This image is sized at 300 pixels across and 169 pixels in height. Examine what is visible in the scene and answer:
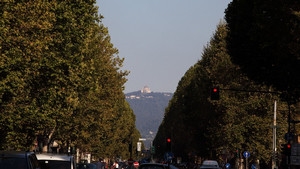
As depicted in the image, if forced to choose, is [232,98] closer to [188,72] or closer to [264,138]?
[264,138]

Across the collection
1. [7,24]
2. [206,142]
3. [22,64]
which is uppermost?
[7,24]

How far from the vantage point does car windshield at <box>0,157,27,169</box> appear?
15477mm

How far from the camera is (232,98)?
190 feet

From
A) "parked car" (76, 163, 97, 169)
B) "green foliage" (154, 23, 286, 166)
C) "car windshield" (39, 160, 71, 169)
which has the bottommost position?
"parked car" (76, 163, 97, 169)

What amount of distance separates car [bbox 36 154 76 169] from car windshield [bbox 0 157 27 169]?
5.64 m

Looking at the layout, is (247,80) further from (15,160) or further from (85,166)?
(15,160)

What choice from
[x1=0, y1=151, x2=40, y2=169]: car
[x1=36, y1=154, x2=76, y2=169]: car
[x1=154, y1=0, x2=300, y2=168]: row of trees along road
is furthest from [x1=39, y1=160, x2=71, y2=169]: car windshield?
[x1=154, y1=0, x2=300, y2=168]: row of trees along road

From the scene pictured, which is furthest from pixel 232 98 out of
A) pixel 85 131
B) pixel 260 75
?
pixel 260 75

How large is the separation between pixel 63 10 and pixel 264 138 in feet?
87.0

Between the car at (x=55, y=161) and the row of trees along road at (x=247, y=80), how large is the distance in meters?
8.42

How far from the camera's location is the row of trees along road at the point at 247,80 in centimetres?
2295

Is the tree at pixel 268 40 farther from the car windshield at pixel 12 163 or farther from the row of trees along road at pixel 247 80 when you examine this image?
the car windshield at pixel 12 163

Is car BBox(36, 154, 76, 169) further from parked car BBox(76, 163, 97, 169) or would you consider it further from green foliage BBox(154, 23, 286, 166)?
green foliage BBox(154, 23, 286, 166)

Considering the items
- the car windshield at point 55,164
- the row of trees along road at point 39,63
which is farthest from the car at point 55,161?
the row of trees along road at point 39,63
